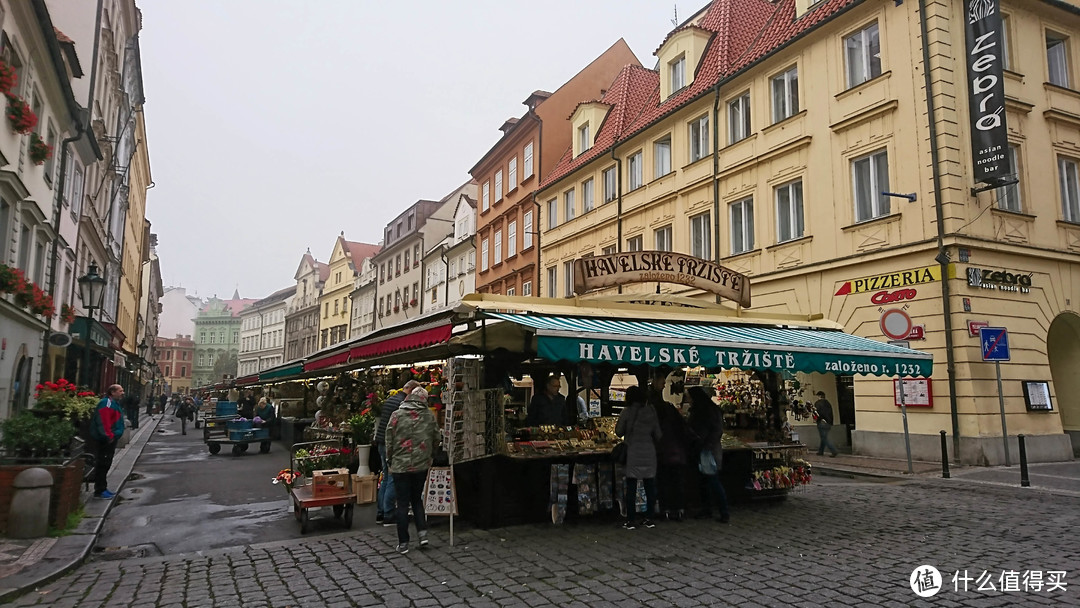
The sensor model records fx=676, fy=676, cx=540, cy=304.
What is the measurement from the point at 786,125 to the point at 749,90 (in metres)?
2.24

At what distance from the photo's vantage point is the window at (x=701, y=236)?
859 inches

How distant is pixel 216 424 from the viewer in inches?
831

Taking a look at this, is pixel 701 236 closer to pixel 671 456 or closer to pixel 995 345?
pixel 995 345

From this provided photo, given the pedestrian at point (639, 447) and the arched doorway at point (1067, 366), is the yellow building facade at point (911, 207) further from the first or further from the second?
the pedestrian at point (639, 447)

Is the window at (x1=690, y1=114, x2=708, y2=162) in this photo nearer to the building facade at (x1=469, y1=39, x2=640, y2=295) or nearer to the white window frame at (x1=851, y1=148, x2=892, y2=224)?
the white window frame at (x1=851, y1=148, x2=892, y2=224)

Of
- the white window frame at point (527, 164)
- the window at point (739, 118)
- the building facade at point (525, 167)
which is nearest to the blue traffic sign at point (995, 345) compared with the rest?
the window at point (739, 118)

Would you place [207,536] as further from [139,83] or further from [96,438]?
[139,83]

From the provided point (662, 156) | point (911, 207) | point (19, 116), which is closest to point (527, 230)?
point (662, 156)

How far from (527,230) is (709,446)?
85.4 ft

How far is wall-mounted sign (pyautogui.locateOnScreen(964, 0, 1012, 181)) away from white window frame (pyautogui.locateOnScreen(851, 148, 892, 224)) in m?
1.86

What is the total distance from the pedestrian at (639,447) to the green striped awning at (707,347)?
60cm

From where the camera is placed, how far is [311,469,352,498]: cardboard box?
861cm

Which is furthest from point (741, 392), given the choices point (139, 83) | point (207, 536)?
point (139, 83)

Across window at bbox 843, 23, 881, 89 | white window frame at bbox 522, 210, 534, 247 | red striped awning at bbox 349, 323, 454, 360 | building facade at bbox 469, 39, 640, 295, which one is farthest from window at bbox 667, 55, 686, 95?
red striped awning at bbox 349, 323, 454, 360
